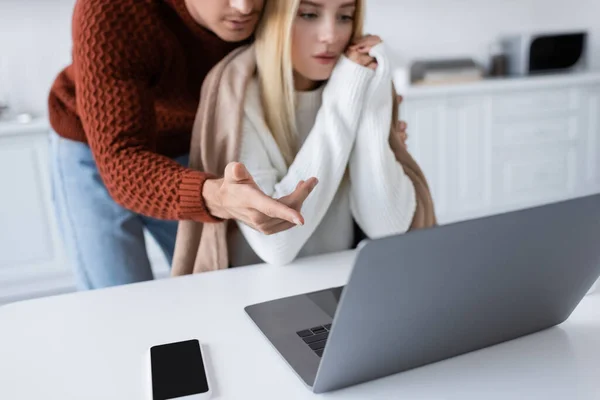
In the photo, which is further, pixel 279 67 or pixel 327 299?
pixel 279 67

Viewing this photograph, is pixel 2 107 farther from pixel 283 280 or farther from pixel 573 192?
pixel 573 192

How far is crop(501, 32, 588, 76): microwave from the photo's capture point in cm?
305

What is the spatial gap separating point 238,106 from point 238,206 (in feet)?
0.87

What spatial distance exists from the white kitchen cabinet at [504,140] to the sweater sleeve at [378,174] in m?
1.72

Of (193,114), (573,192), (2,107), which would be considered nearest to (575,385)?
(193,114)

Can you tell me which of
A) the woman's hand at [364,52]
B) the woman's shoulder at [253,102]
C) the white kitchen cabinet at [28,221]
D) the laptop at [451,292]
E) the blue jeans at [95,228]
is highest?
the woman's hand at [364,52]

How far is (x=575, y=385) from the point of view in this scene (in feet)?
1.72

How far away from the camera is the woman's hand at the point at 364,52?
103 centimetres

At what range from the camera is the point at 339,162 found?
99cm

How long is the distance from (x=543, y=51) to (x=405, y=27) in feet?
2.49

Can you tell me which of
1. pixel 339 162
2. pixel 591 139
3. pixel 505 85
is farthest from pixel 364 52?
pixel 591 139

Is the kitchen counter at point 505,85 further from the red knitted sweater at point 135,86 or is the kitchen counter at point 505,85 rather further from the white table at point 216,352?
the white table at point 216,352

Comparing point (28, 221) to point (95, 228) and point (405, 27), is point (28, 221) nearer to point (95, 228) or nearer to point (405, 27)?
point (95, 228)

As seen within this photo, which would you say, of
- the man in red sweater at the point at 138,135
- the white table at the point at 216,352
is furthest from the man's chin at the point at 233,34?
the white table at the point at 216,352
